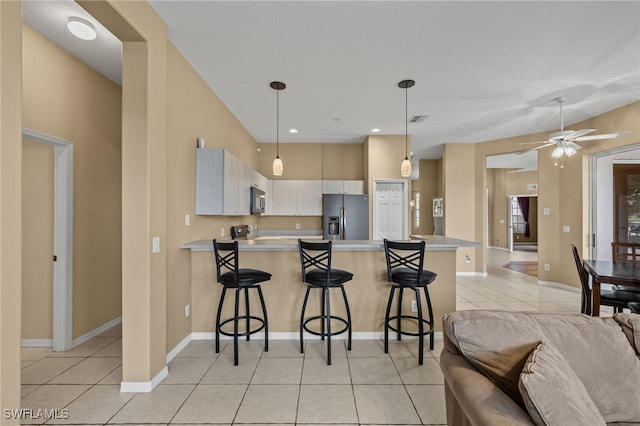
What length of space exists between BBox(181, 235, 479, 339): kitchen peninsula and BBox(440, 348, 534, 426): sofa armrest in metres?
1.77

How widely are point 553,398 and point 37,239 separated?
410 centimetres

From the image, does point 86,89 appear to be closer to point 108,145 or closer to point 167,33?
point 108,145

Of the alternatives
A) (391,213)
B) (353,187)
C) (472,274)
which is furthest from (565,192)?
(353,187)

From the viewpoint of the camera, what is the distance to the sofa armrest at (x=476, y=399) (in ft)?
3.26

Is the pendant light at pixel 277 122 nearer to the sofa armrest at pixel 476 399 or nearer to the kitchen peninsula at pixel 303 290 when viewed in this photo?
the kitchen peninsula at pixel 303 290

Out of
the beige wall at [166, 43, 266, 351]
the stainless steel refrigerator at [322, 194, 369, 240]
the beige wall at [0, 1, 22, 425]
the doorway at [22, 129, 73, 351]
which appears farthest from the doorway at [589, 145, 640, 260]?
the doorway at [22, 129, 73, 351]

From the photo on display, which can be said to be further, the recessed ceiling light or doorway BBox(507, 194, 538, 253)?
doorway BBox(507, 194, 538, 253)

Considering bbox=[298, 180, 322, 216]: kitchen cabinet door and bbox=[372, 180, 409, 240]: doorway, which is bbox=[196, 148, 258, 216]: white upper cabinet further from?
bbox=[372, 180, 409, 240]: doorway

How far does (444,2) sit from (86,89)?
358 cm

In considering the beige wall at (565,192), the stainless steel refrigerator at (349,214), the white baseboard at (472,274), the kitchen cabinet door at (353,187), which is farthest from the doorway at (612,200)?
the kitchen cabinet door at (353,187)

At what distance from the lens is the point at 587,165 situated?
4.97 m

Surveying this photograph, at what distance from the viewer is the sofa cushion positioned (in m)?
0.94

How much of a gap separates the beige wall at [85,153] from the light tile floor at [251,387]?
Answer: 53cm

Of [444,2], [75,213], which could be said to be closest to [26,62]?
[75,213]
